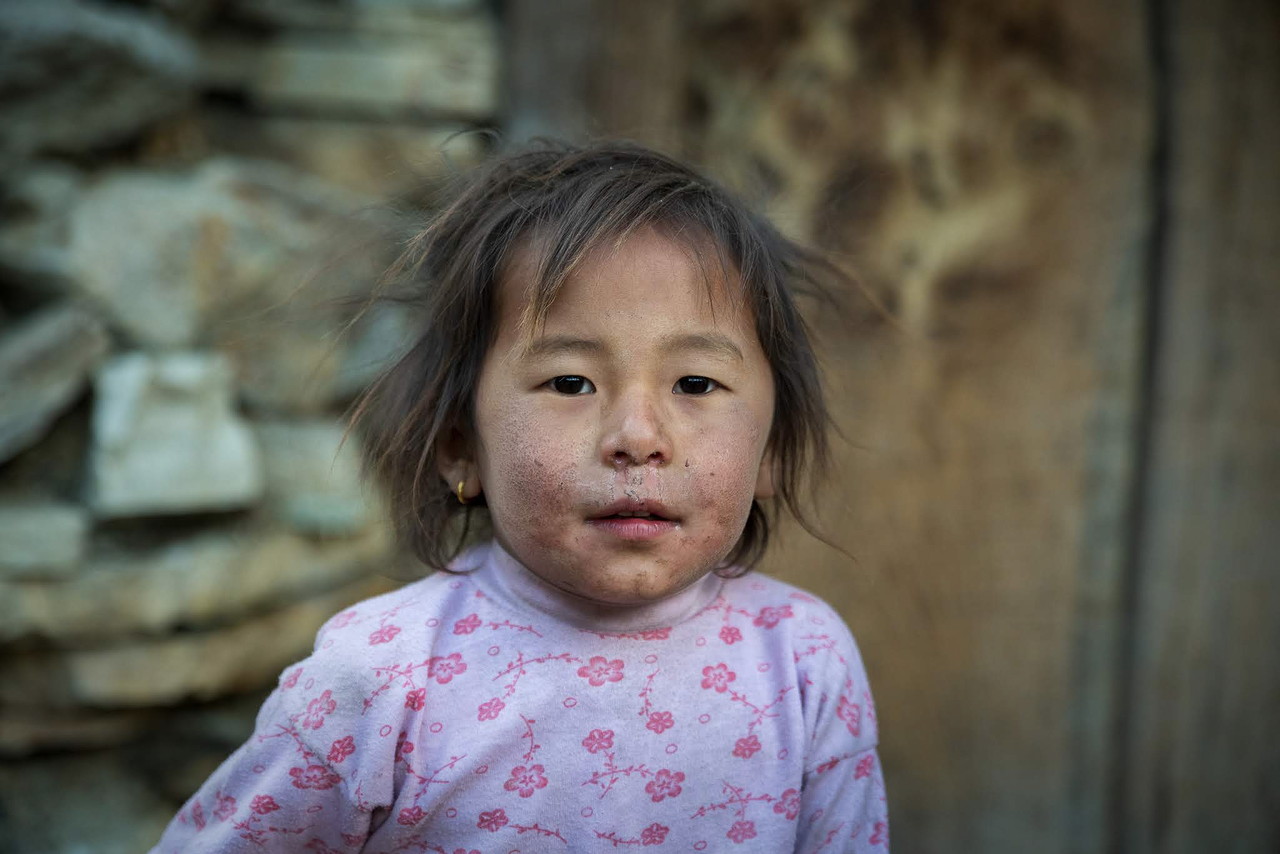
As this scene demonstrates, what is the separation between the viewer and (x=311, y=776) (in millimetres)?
1115

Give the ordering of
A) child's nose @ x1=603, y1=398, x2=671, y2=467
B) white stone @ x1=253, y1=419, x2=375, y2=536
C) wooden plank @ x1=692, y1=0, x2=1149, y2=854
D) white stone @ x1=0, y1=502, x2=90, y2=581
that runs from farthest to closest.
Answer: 1. white stone @ x1=253, y1=419, x2=375, y2=536
2. wooden plank @ x1=692, y1=0, x2=1149, y2=854
3. white stone @ x1=0, y1=502, x2=90, y2=581
4. child's nose @ x1=603, y1=398, x2=671, y2=467

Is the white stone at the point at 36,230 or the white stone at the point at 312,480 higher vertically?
the white stone at the point at 36,230

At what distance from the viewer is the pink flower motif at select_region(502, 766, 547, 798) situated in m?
1.15

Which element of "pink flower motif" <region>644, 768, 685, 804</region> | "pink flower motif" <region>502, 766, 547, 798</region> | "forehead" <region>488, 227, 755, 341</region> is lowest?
"pink flower motif" <region>644, 768, 685, 804</region>

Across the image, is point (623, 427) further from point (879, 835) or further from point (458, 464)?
point (879, 835)

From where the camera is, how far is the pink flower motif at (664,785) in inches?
46.1

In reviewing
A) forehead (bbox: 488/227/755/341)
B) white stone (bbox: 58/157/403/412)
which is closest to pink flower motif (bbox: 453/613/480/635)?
forehead (bbox: 488/227/755/341)

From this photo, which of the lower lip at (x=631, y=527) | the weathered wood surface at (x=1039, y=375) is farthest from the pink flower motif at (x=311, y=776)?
the weathered wood surface at (x=1039, y=375)

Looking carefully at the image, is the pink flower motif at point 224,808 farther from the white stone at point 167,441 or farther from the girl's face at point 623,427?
the white stone at point 167,441

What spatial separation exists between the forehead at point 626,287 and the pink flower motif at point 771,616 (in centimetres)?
36

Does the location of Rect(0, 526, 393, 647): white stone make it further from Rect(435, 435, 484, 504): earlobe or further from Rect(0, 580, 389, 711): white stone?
Rect(435, 435, 484, 504): earlobe

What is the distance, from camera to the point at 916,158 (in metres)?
2.04

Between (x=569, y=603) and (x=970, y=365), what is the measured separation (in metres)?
1.13

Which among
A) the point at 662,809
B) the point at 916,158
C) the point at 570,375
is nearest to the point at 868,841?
the point at 662,809
